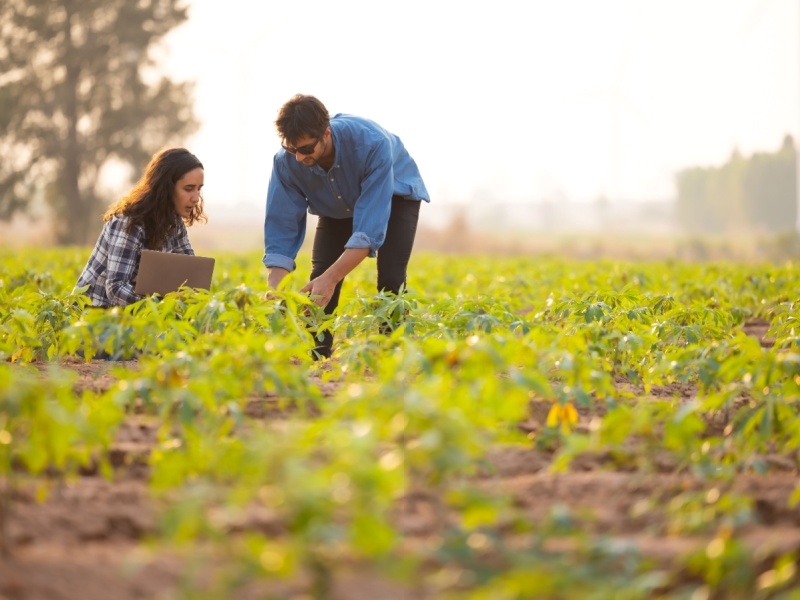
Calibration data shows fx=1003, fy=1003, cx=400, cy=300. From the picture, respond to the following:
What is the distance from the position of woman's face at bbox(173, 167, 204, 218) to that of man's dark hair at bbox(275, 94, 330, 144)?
3.16 feet

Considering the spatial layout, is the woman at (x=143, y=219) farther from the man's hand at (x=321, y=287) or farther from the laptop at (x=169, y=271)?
the man's hand at (x=321, y=287)

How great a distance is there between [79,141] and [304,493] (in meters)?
29.1

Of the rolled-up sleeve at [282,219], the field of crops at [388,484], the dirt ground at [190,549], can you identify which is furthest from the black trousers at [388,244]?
the dirt ground at [190,549]

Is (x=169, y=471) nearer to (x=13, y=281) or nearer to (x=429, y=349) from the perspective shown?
(x=429, y=349)

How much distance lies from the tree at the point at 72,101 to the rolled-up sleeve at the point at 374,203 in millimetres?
25336

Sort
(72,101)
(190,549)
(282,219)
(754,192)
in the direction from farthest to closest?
1. (754,192)
2. (72,101)
3. (282,219)
4. (190,549)

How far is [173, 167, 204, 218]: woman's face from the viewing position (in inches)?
214

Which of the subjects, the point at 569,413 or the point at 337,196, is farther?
the point at 337,196

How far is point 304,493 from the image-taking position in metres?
1.81

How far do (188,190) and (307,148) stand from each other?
1.06 m

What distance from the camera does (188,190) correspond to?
216 inches

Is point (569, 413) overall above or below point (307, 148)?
below

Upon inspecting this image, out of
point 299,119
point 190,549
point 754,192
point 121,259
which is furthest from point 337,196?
point 754,192

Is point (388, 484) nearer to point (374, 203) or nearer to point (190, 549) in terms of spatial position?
point (190, 549)
